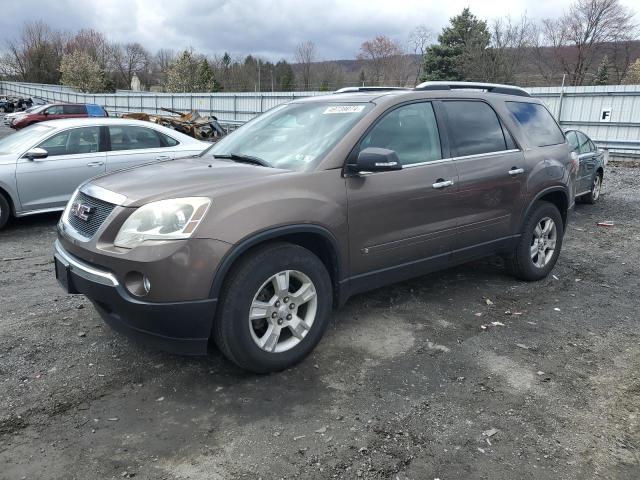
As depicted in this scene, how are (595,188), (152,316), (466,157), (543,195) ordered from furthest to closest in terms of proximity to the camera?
(595,188), (543,195), (466,157), (152,316)

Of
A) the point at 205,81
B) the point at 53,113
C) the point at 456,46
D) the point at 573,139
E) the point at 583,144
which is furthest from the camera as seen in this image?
the point at 205,81

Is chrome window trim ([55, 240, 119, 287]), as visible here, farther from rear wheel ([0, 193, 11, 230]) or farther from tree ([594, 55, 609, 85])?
tree ([594, 55, 609, 85])

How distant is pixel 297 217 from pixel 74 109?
25.5 m

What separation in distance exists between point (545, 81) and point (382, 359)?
33339 millimetres

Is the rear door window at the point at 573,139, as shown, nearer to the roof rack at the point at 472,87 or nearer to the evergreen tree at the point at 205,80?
the roof rack at the point at 472,87

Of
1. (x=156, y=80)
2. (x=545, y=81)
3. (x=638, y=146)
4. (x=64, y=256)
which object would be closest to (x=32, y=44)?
(x=156, y=80)

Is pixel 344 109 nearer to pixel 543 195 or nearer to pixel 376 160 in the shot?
pixel 376 160

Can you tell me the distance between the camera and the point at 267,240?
330cm

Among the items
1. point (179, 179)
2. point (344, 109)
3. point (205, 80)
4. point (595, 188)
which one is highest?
point (205, 80)

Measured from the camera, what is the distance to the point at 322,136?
3904 mm

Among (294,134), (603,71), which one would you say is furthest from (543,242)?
(603,71)

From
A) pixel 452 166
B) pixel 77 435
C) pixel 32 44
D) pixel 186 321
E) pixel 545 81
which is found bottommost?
pixel 77 435

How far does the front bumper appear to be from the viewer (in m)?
3.00

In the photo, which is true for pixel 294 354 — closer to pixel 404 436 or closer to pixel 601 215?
pixel 404 436
